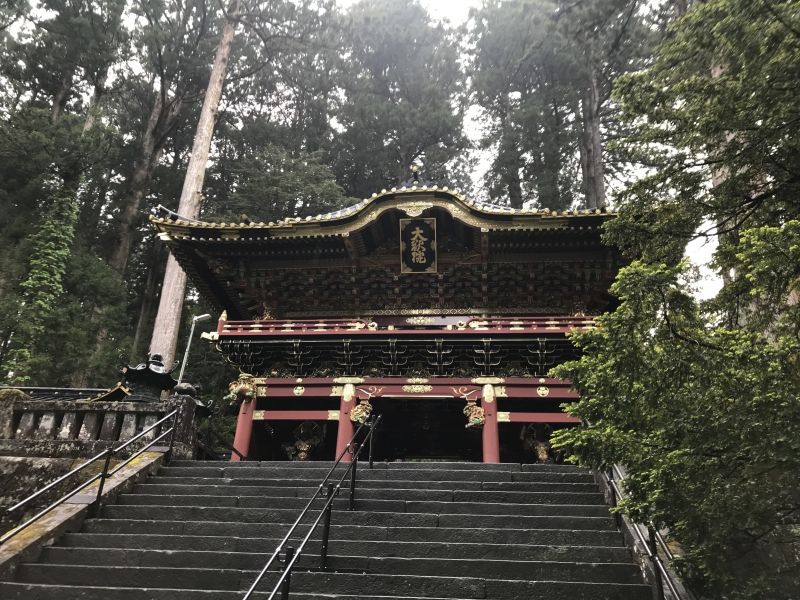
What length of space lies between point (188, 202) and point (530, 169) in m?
13.9

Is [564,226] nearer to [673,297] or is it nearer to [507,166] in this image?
[673,297]

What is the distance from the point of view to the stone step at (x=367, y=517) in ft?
18.8

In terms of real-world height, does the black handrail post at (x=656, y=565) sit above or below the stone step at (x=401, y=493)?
below

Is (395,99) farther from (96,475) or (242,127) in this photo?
(96,475)

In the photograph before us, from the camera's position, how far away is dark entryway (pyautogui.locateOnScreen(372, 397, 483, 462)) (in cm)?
1358

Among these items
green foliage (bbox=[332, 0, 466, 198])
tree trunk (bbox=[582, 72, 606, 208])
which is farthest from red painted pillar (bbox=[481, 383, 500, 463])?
green foliage (bbox=[332, 0, 466, 198])

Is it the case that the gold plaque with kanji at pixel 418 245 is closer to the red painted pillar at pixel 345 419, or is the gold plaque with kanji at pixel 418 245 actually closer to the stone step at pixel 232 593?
the red painted pillar at pixel 345 419

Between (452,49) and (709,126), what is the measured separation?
26.5m

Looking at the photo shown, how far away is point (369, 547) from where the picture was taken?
526cm

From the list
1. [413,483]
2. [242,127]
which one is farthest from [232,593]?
[242,127]

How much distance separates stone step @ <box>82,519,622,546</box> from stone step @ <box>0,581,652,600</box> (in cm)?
84

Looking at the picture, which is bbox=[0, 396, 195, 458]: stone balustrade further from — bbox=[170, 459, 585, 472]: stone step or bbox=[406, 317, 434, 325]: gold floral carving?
bbox=[406, 317, 434, 325]: gold floral carving

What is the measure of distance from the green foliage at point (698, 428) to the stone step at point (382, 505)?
1.88 m

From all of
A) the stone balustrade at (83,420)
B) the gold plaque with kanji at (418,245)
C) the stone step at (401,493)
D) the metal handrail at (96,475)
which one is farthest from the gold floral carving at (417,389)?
the metal handrail at (96,475)
